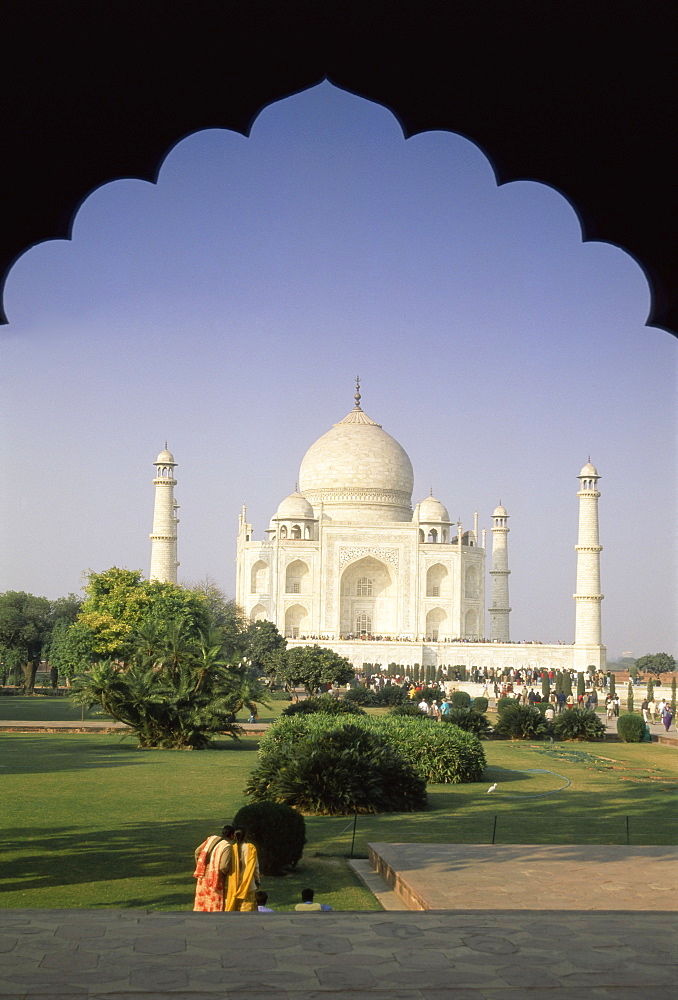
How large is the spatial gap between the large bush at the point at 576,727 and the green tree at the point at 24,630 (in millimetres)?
19948

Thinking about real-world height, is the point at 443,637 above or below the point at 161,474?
below

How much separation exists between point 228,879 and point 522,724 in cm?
1599

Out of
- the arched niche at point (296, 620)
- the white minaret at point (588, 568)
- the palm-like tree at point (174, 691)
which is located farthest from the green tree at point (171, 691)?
the arched niche at point (296, 620)

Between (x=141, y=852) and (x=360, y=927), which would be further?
(x=141, y=852)

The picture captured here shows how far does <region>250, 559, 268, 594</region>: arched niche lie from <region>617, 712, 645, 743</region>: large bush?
1168 inches

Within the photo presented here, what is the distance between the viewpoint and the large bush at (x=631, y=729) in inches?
848

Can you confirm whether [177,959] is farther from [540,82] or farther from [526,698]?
[526,698]

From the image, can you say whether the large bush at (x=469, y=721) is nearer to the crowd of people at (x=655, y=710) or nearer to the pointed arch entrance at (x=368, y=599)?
the crowd of people at (x=655, y=710)

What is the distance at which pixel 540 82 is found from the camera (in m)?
3.62

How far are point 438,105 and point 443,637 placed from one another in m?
46.1

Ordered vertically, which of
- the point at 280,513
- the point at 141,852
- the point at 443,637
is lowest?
the point at 141,852

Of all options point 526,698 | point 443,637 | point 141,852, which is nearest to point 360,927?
point 141,852

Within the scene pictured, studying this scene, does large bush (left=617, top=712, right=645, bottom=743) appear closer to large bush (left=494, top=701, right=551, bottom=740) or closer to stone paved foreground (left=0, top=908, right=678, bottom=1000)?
large bush (left=494, top=701, right=551, bottom=740)

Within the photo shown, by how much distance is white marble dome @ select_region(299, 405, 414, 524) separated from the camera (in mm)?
52906
